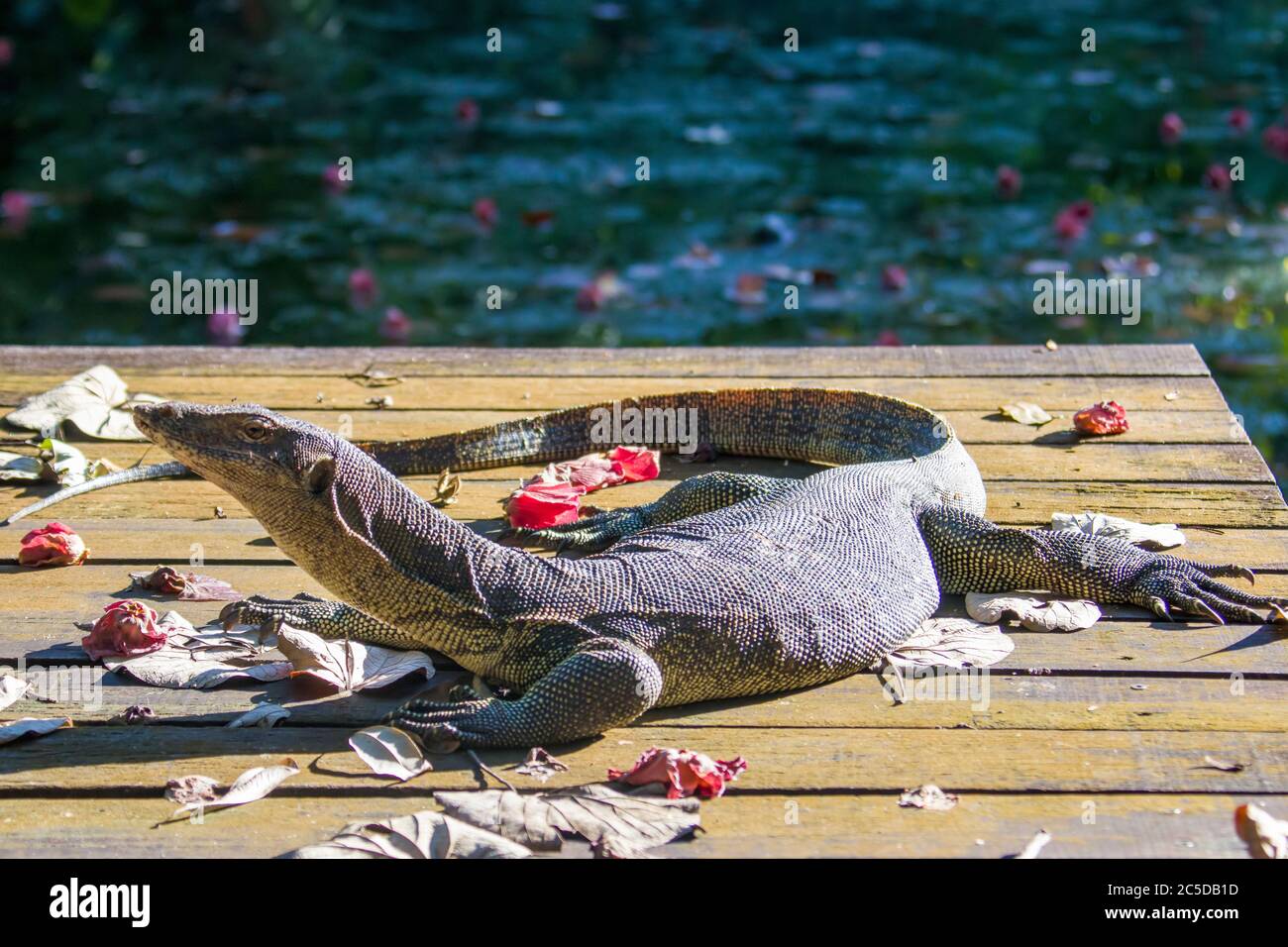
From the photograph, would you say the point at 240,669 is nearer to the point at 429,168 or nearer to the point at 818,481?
the point at 818,481

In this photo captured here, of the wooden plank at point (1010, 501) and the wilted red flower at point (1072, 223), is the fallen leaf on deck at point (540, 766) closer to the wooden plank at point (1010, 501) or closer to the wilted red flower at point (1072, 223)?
the wooden plank at point (1010, 501)

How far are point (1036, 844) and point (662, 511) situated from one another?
6.96ft

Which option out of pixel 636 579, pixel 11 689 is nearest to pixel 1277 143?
pixel 636 579

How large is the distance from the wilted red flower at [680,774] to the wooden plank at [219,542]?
1773mm

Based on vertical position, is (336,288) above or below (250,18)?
below

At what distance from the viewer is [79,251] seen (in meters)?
11.4

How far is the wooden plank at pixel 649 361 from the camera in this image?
6789mm

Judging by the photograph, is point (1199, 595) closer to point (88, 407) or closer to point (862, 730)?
point (862, 730)

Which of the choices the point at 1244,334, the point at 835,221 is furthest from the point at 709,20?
the point at 1244,334

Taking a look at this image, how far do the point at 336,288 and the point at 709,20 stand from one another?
692 centimetres

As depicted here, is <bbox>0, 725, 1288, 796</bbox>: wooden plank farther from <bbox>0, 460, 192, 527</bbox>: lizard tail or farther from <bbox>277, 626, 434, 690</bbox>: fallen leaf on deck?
<bbox>0, 460, 192, 527</bbox>: lizard tail

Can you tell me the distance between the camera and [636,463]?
18.9 ft

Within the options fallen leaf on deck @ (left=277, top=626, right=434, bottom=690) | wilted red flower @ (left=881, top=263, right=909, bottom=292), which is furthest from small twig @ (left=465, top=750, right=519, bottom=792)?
wilted red flower @ (left=881, top=263, right=909, bottom=292)

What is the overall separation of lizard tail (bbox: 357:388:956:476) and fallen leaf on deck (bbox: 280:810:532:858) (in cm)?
254
